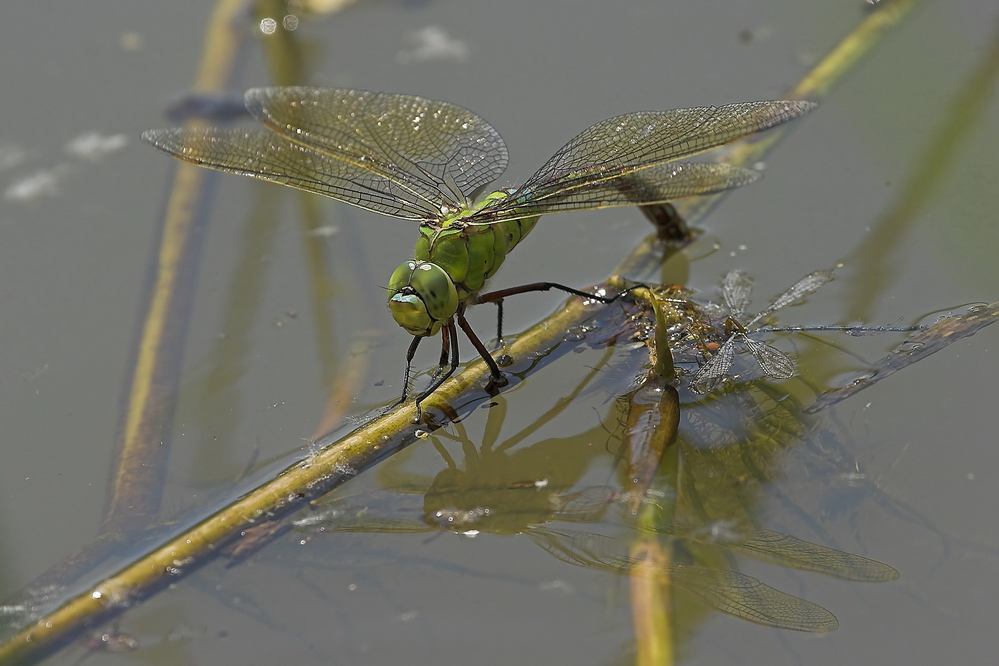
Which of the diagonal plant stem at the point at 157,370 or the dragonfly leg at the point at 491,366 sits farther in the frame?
the dragonfly leg at the point at 491,366

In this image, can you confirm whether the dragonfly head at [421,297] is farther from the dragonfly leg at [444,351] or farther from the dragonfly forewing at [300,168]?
the dragonfly forewing at [300,168]

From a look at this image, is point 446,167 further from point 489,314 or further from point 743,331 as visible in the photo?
point 743,331

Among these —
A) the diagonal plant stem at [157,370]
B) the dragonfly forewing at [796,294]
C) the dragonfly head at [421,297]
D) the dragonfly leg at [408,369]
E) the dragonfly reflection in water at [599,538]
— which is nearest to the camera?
the dragonfly reflection in water at [599,538]

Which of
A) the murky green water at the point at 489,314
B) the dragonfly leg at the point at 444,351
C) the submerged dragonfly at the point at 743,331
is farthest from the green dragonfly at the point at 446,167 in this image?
the submerged dragonfly at the point at 743,331

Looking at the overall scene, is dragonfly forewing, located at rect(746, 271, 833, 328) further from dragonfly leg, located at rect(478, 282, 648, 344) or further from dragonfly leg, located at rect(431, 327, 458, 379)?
dragonfly leg, located at rect(431, 327, 458, 379)

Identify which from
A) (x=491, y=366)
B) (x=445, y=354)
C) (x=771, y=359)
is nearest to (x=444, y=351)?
(x=445, y=354)

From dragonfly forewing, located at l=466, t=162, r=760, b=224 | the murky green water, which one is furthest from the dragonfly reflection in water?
dragonfly forewing, located at l=466, t=162, r=760, b=224

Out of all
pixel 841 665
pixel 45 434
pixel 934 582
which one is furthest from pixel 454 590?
pixel 45 434
